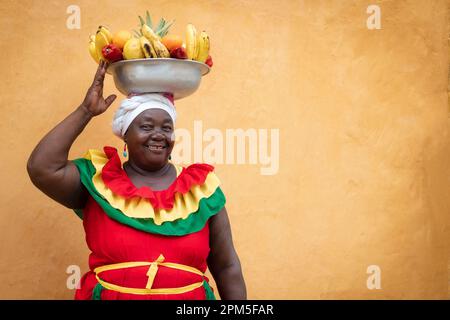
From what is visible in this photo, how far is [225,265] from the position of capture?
159 inches

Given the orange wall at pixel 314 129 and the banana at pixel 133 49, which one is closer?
the banana at pixel 133 49

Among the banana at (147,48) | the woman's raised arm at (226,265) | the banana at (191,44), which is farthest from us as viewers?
the woman's raised arm at (226,265)

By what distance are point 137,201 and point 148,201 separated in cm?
5

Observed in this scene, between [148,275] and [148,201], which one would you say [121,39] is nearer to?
[148,201]

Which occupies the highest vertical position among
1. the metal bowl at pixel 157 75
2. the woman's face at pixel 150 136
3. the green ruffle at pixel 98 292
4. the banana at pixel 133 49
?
the banana at pixel 133 49

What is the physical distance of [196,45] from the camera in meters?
3.83

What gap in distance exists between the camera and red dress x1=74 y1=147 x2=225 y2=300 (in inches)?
144

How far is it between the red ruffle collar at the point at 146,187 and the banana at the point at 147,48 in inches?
21.0

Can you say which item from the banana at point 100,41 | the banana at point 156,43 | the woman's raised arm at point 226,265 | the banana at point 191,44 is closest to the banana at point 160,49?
the banana at point 156,43

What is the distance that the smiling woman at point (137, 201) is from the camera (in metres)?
3.65

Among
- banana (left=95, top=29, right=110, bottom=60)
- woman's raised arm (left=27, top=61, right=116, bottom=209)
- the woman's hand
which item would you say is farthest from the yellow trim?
banana (left=95, top=29, right=110, bottom=60)

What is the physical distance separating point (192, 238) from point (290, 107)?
143 cm

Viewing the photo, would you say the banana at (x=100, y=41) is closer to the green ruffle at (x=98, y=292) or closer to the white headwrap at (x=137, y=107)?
the white headwrap at (x=137, y=107)

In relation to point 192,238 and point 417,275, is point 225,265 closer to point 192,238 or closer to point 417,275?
point 192,238
